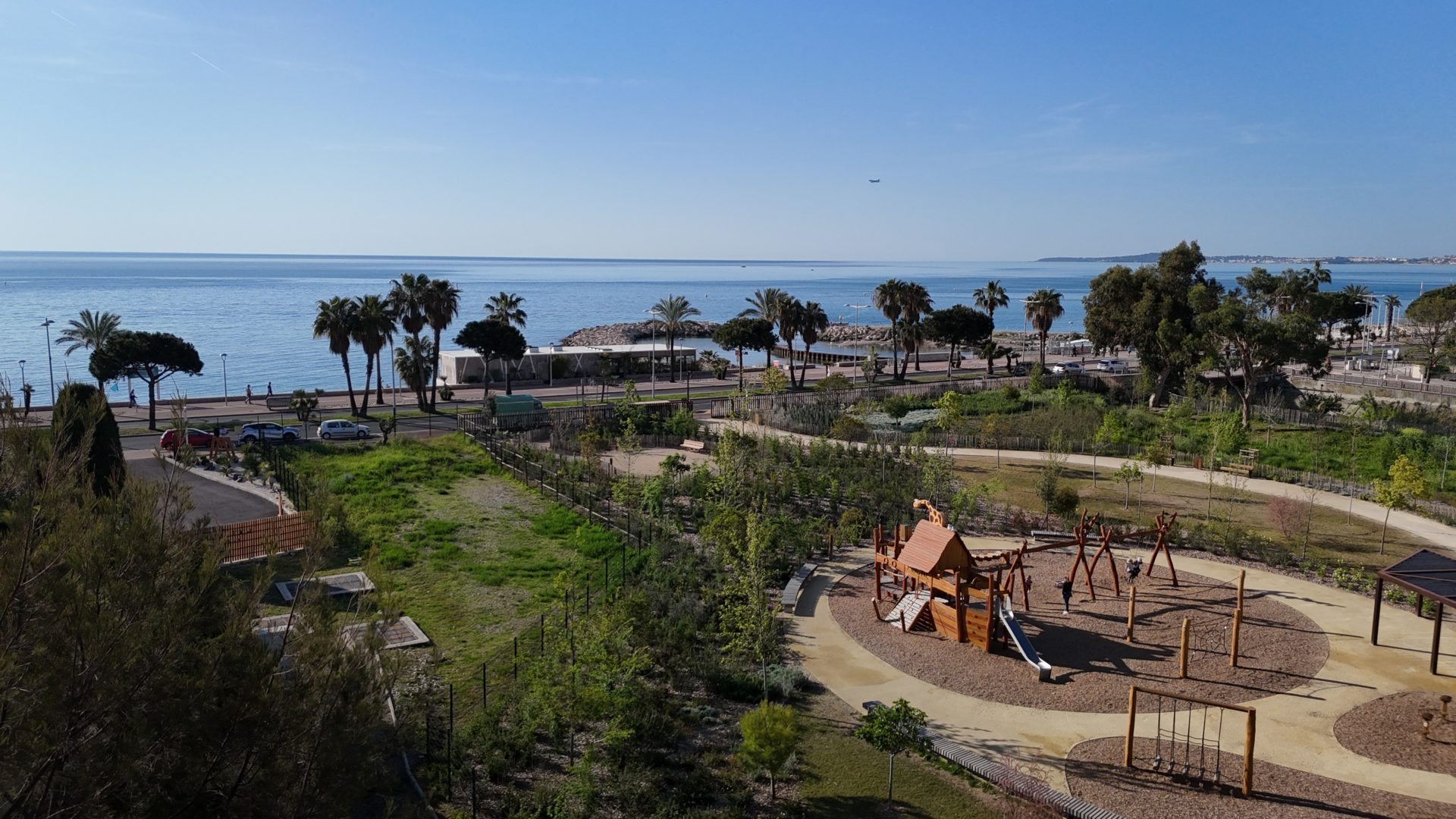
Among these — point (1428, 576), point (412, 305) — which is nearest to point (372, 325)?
point (412, 305)

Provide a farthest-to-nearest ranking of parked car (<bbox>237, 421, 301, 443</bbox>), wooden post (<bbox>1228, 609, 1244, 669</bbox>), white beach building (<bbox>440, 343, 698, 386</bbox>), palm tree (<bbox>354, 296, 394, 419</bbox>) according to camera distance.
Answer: white beach building (<bbox>440, 343, 698, 386</bbox>)
palm tree (<bbox>354, 296, 394, 419</bbox>)
parked car (<bbox>237, 421, 301, 443</bbox>)
wooden post (<bbox>1228, 609, 1244, 669</bbox>)

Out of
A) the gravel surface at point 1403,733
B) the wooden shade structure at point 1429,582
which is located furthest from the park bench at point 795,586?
the wooden shade structure at point 1429,582

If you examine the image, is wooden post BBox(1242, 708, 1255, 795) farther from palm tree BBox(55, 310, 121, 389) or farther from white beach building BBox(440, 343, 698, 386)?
palm tree BBox(55, 310, 121, 389)

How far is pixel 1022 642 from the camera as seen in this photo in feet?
65.9

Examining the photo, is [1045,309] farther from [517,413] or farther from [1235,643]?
[1235,643]

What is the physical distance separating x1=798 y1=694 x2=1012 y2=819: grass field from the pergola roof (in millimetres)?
10863

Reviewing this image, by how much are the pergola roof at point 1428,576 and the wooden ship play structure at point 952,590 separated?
5.99 meters

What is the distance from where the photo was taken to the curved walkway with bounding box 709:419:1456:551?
100ft

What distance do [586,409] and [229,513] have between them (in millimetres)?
19554

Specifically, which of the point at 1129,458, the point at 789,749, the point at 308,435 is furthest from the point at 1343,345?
the point at 789,749

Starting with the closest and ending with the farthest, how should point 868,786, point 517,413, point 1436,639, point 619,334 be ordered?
point 868,786 < point 1436,639 < point 517,413 < point 619,334

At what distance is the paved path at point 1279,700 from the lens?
15664mm

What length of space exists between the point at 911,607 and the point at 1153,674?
5.35m

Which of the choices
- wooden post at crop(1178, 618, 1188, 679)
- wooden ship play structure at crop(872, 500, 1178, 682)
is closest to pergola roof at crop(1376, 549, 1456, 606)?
wooden post at crop(1178, 618, 1188, 679)
